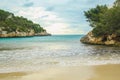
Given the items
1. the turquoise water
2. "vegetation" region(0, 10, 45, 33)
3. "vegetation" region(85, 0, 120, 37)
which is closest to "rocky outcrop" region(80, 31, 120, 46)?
"vegetation" region(85, 0, 120, 37)

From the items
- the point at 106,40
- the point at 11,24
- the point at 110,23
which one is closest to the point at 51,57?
the point at 110,23

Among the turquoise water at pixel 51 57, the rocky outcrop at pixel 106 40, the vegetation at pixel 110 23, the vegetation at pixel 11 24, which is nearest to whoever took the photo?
the turquoise water at pixel 51 57

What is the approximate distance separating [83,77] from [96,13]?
45.2m

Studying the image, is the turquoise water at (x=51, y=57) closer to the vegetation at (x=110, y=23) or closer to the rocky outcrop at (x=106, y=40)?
the vegetation at (x=110, y=23)

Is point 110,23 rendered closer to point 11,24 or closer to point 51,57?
point 51,57

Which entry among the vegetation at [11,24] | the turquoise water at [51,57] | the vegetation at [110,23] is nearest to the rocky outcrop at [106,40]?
the vegetation at [110,23]

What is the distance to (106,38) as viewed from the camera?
4722 cm

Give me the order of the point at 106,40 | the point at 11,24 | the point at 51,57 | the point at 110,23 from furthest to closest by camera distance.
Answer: the point at 11,24 < the point at 106,40 < the point at 110,23 < the point at 51,57

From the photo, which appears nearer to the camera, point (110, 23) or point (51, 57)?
point (51, 57)

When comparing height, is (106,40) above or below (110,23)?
below

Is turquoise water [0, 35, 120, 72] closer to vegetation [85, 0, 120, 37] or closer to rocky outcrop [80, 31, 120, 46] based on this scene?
vegetation [85, 0, 120, 37]

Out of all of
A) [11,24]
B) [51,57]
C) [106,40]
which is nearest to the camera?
[51,57]

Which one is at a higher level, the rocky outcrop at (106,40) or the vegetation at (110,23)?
the vegetation at (110,23)

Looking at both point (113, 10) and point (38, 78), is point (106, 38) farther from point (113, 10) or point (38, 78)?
point (38, 78)
